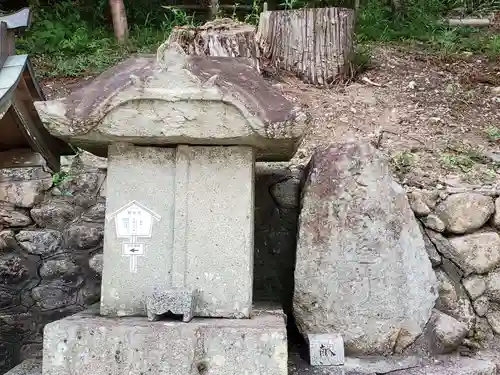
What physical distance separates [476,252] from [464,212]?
0.24 metres

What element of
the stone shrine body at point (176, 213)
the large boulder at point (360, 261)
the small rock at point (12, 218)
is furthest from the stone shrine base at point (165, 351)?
the small rock at point (12, 218)

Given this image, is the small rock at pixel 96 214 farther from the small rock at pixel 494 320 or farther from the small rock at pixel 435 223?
the small rock at pixel 494 320

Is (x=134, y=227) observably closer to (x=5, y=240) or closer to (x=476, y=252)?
(x=5, y=240)

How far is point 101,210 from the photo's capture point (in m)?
4.16

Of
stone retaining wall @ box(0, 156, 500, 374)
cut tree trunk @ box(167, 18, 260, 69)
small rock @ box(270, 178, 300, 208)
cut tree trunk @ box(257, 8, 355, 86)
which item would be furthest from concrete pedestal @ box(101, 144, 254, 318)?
cut tree trunk @ box(257, 8, 355, 86)

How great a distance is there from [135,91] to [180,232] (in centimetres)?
68

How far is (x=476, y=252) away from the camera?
3.61 m

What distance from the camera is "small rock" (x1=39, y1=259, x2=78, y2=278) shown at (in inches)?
160

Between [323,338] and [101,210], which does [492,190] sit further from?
[101,210]

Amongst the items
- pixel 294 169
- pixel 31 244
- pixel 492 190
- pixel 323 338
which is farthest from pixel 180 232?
pixel 492 190

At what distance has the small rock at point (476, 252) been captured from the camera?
Result: 3.60 metres

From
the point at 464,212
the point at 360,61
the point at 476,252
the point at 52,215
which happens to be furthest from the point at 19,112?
the point at 360,61

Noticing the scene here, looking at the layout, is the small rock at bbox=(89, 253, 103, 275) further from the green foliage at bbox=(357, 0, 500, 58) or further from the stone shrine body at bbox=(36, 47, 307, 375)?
the green foliage at bbox=(357, 0, 500, 58)

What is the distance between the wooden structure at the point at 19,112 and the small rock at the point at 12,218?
0.70 m
